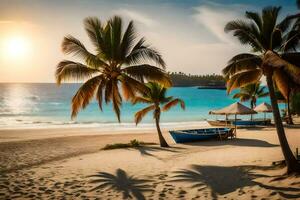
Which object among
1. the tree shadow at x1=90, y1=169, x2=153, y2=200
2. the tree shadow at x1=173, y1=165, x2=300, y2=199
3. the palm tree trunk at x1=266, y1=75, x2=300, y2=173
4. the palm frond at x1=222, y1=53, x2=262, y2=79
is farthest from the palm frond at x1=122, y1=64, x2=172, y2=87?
the palm tree trunk at x1=266, y1=75, x2=300, y2=173

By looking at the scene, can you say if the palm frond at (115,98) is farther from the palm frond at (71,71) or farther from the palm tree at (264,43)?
the palm tree at (264,43)

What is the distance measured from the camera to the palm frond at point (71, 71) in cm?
1455

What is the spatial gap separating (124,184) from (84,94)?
6379mm

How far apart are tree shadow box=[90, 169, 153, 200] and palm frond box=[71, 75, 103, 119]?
189 inches

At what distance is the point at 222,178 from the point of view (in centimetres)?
998

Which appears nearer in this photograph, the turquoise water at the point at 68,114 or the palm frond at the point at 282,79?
the palm frond at the point at 282,79

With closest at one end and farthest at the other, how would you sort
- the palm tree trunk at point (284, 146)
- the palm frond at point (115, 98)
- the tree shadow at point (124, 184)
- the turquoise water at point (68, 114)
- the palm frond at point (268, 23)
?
the tree shadow at point (124, 184), the palm tree trunk at point (284, 146), the palm frond at point (268, 23), the palm frond at point (115, 98), the turquoise water at point (68, 114)

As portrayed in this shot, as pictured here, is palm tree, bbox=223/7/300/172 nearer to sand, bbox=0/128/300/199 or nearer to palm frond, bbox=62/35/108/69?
sand, bbox=0/128/300/199

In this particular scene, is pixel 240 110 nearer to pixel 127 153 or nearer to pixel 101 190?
pixel 127 153

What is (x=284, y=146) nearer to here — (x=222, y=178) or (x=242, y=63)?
(x=222, y=178)

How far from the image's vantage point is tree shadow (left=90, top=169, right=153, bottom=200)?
898cm

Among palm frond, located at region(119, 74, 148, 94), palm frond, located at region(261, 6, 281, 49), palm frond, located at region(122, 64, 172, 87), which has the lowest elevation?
palm frond, located at region(119, 74, 148, 94)

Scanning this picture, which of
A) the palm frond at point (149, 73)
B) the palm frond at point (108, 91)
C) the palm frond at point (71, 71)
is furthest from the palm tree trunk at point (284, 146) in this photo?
→ the palm frond at point (71, 71)

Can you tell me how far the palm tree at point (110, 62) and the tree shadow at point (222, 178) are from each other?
583 centimetres
